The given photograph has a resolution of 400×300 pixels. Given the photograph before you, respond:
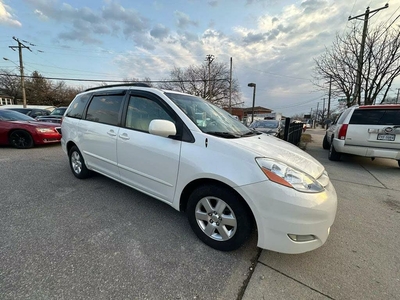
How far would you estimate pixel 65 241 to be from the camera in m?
2.11

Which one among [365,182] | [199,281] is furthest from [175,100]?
[365,182]

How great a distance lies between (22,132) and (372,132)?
10937 millimetres

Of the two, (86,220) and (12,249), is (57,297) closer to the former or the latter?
(12,249)

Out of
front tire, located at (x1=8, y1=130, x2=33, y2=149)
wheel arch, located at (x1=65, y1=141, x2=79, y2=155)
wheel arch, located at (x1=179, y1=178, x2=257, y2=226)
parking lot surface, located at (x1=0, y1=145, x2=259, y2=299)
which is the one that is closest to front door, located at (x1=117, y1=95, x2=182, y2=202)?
wheel arch, located at (x1=179, y1=178, x2=257, y2=226)

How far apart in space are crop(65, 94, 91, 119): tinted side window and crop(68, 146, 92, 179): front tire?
659 mm

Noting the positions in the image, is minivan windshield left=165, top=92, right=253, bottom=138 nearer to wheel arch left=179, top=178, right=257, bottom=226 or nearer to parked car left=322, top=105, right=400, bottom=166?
wheel arch left=179, top=178, right=257, bottom=226

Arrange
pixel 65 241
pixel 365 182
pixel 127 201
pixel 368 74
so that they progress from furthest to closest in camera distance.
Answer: pixel 368 74 < pixel 365 182 < pixel 127 201 < pixel 65 241

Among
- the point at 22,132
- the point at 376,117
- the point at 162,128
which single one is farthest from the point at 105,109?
the point at 376,117

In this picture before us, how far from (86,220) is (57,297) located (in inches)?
44.9


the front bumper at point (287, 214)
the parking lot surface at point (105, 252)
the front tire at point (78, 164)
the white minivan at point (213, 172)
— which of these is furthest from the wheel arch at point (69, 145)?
the front bumper at point (287, 214)

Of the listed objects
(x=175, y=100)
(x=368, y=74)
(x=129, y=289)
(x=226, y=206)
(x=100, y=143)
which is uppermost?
(x=368, y=74)

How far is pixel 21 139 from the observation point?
6746mm

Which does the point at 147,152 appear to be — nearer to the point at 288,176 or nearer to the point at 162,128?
the point at 162,128

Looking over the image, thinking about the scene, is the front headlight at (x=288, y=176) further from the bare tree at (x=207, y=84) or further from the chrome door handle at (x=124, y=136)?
the bare tree at (x=207, y=84)
